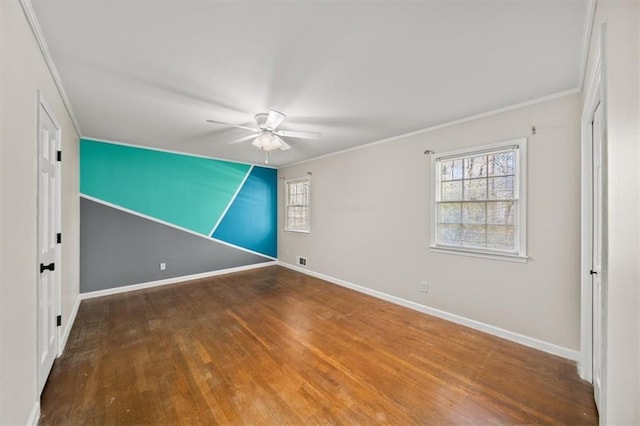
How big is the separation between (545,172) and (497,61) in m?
1.32

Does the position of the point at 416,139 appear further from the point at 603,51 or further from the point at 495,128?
the point at 603,51

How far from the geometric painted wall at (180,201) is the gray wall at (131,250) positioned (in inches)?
0.6

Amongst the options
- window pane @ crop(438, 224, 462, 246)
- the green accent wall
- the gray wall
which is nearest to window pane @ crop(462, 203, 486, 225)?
window pane @ crop(438, 224, 462, 246)

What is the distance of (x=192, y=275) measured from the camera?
5059mm

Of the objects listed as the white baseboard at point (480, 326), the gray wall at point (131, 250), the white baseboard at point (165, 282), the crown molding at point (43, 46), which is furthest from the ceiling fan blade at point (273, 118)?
the white baseboard at point (165, 282)

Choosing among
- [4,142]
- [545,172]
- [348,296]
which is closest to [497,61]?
[545,172]

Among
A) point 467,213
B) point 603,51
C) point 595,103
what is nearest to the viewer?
point 603,51

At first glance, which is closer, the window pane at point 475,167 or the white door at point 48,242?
the white door at point 48,242

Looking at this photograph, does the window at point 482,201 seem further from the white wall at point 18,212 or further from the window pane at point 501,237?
the white wall at point 18,212

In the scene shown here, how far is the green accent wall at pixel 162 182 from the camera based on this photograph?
410 cm

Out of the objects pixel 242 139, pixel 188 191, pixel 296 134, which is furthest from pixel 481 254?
pixel 188 191

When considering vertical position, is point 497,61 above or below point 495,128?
above

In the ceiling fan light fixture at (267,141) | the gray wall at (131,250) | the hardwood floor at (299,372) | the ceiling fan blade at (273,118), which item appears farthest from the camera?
the gray wall at (131,250)

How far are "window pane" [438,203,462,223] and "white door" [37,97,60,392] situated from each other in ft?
12.8
